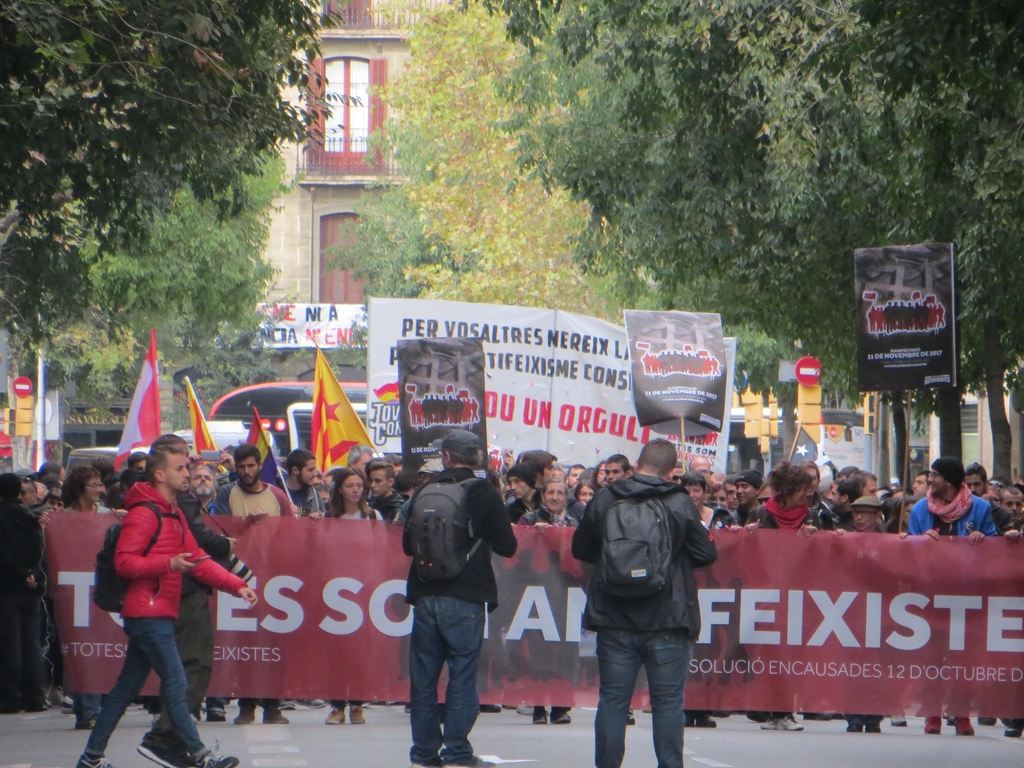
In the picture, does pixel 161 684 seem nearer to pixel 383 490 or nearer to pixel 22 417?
pixel 383 490

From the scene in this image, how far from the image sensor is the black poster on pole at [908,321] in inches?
516

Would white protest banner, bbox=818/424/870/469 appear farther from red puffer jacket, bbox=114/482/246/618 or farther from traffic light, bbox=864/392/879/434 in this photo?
red puffer jacket, bbox=114/482/246/618

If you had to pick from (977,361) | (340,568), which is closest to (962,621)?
(340,568)

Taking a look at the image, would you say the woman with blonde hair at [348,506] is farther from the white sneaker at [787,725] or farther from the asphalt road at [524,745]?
the white sneaker at [787,725]

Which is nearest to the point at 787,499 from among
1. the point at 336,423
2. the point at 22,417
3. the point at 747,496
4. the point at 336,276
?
the point at 747,496

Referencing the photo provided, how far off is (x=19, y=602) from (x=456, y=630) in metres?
4.32

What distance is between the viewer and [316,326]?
5647 cm

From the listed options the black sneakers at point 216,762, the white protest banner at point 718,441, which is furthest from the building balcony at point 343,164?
the black sneakers at point 216,762

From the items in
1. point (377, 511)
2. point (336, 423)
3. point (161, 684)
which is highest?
point (336, 423)

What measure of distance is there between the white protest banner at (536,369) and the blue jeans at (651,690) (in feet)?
22.0

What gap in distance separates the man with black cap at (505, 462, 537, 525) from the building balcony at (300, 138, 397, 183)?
1905 inches

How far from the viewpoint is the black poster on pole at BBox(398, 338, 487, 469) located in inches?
501

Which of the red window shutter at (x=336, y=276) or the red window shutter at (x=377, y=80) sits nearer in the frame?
the red window shutter at (x=377, y=80)

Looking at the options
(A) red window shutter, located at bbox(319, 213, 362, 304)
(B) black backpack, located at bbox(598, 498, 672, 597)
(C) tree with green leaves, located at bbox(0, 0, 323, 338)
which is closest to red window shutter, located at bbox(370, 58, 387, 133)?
(A) red window shutter, located at bbox(319, 213, 362, 304)
